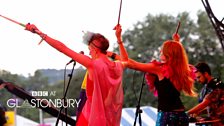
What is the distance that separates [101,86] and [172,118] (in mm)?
587

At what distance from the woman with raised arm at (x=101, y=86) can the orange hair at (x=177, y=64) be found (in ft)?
1.11

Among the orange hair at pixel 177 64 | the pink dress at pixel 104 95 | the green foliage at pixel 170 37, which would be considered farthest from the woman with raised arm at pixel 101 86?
the green foliage at pixel 170 37

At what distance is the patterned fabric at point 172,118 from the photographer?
132 inches

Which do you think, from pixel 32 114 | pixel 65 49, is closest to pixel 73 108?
pixel 32 114

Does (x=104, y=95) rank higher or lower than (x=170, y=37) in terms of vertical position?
lower

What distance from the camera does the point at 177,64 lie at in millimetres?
3322

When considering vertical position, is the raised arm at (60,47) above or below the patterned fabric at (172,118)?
above

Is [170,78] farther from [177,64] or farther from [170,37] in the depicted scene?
[170,37]

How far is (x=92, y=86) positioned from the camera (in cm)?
308

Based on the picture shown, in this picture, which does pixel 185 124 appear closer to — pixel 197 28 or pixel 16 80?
→ pixel 16 80

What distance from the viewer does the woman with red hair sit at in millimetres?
3301

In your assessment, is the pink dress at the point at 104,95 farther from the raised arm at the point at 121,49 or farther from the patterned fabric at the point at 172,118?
the patterned fabric at the point at 172,118

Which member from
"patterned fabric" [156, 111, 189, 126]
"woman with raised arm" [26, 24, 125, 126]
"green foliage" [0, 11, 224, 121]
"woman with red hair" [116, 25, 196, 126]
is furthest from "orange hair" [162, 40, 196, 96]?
"green foliage" [0, 11, 224, 121]

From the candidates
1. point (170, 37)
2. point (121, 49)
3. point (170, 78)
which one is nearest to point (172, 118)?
point (170, 78)
